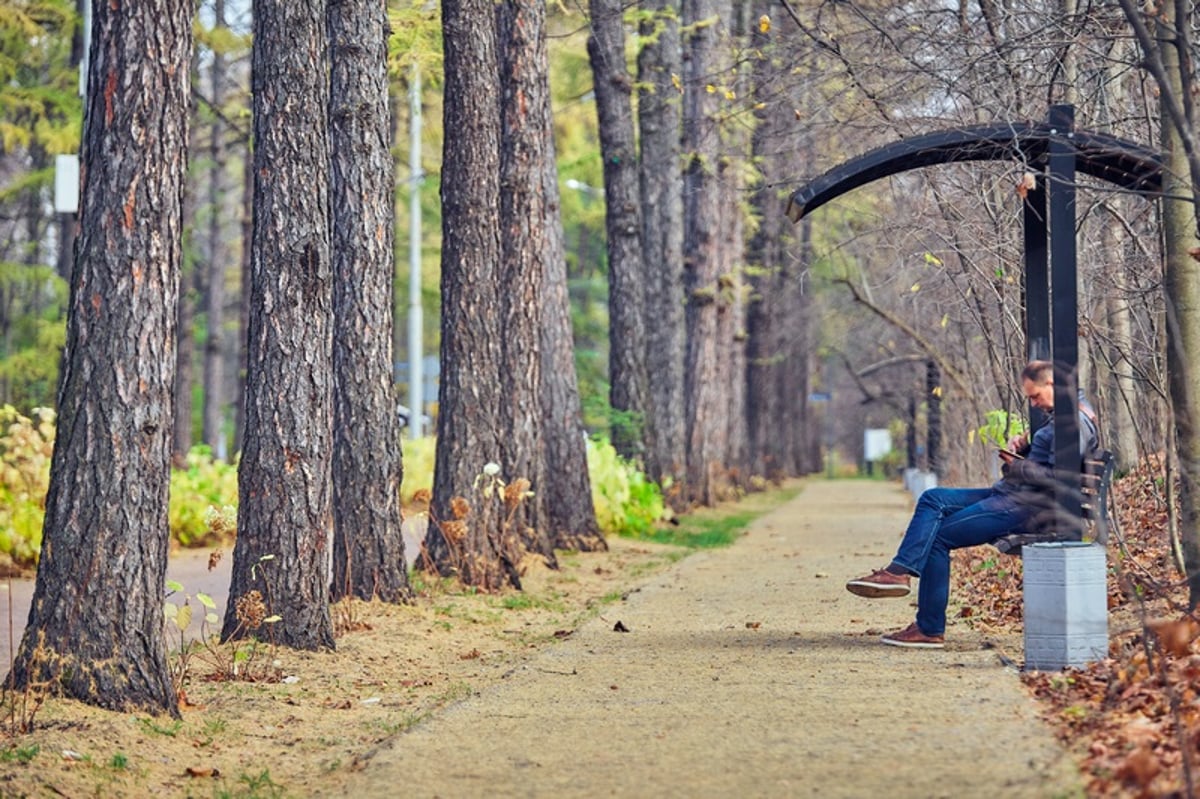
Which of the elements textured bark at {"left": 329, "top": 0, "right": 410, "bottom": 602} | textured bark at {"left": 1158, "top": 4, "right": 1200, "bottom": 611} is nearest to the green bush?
textured bark at {"left": 329, "top": 0, "right": 410, "bottom": 602}

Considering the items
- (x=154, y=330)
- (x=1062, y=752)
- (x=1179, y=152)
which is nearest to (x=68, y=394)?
(x=154, y=330)

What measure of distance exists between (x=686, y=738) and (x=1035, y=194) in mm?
4889

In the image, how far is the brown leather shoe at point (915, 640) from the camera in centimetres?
971

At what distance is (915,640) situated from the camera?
9734 millimetres

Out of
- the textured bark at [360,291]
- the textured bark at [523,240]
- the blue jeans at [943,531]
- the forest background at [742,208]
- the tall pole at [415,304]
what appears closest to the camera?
the blue jeans at [943,531]

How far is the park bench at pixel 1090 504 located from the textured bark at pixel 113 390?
467 centimetres

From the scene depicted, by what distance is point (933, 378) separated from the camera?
24.9m

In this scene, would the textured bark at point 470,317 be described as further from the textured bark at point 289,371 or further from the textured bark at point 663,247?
the textured bark at point 663,247

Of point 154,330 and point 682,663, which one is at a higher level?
point 154,330

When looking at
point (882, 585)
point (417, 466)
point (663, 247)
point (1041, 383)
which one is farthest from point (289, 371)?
point (663, 247)

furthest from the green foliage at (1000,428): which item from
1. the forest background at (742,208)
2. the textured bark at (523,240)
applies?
the textured bark at (523,240)

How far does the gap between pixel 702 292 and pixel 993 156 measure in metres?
18.2

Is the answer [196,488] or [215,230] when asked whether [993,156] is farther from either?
[215,230]

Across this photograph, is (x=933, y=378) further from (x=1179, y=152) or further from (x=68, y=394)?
(x=68, y=394)
